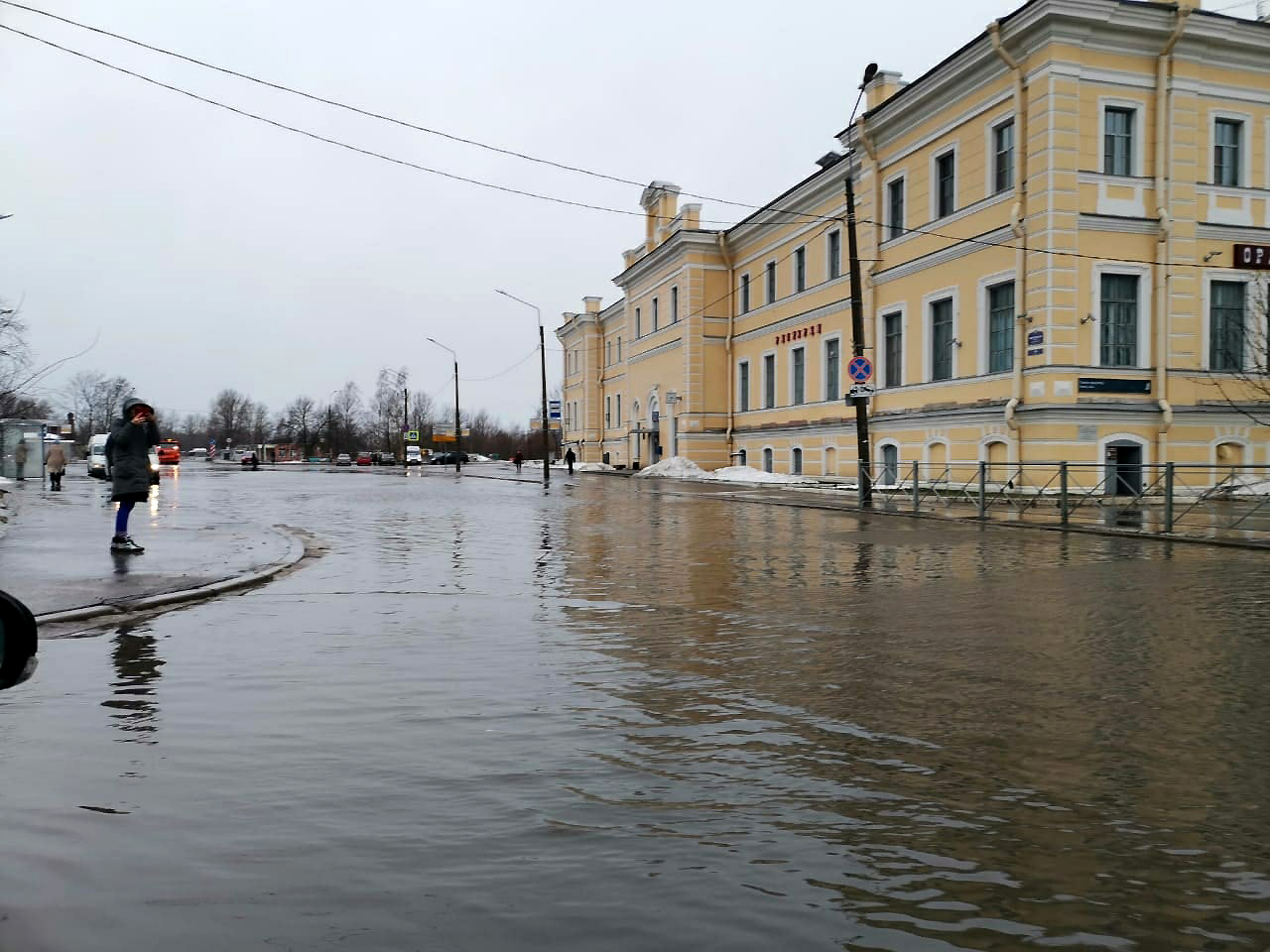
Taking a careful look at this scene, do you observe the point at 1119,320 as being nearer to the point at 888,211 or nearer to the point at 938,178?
the point at 938,178

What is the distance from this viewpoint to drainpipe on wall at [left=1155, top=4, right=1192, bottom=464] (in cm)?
2566

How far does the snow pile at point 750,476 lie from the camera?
39.3m

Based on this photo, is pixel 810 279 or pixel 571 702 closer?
pixel 571 702

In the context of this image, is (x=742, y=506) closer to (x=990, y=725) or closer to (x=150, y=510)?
(x=150, y=510)

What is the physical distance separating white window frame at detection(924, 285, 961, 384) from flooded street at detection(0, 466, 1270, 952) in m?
20.7

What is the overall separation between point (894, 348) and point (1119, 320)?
8.41 meters

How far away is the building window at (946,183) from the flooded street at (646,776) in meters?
23.1

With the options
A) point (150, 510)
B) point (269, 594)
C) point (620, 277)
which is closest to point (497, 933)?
point (269, 594)

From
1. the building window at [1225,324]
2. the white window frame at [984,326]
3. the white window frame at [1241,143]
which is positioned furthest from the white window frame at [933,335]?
the white window frame at [1241,143]

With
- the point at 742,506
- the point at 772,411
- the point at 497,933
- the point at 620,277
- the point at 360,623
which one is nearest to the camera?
the point at 497,933

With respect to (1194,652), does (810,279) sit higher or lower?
higher

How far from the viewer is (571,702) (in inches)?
225

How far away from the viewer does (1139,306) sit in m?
26.2

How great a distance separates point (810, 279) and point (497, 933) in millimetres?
39811
